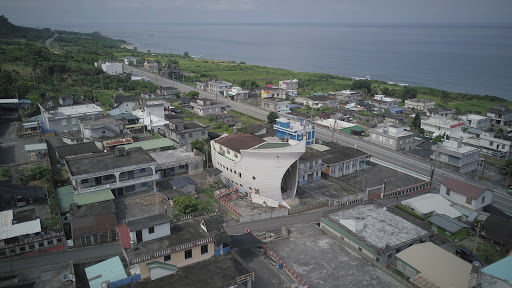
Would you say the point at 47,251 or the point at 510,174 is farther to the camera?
the point at 510,174

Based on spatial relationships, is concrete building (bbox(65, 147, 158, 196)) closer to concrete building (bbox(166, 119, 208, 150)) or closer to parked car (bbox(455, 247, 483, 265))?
concrete building (bbox(166, 119, 208, 150))

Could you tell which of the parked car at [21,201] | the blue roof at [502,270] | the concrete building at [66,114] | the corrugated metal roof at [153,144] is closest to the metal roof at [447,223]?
the blue roof at [502,270]

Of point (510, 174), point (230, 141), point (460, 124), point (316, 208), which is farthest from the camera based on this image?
point (460, 124)

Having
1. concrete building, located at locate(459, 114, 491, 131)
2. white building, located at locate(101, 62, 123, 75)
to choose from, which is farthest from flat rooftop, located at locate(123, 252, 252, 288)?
white building, located at locate(101, 62, 123, 75)

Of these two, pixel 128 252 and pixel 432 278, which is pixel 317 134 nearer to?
pixel 432 278

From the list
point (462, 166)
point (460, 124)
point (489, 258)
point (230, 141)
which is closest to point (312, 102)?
point (460, 124)

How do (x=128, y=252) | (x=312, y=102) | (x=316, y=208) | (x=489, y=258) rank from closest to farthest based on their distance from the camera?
(x=128, y=252) < (x=489, y=258) < (x=316, y=208) < (x=312, y=102)

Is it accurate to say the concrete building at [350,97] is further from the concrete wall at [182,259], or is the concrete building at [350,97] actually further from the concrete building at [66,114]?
the concrete wall at [182,259]
